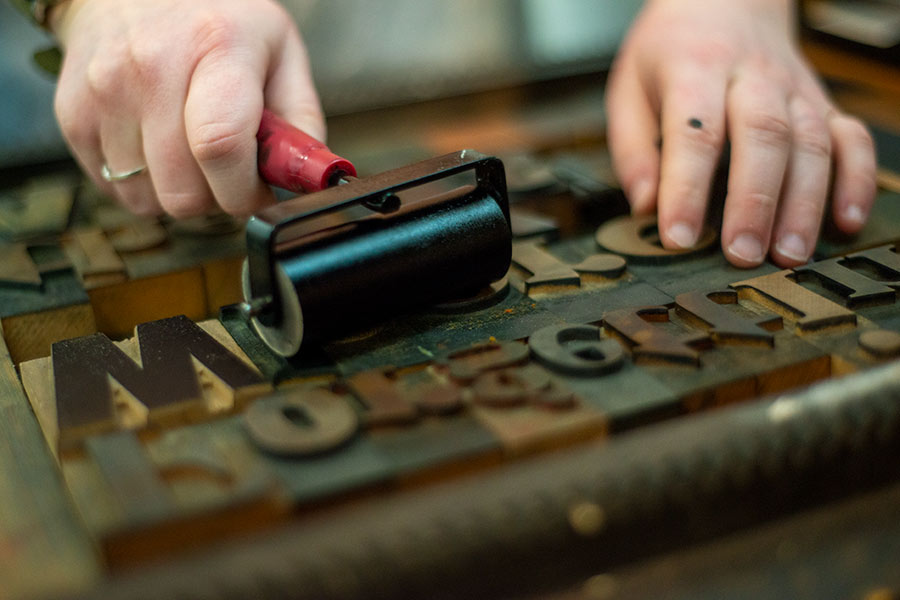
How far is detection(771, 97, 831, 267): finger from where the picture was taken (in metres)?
0.83

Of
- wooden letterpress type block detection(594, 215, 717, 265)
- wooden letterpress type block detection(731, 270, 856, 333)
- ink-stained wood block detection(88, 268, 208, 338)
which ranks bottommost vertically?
ink-stained wood block detection(88, 268, 208, 338)

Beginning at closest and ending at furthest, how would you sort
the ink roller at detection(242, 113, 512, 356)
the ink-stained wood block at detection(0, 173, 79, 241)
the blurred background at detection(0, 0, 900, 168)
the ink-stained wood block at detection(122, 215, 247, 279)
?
the ink roller at detection(242, 113, 512, 356)
the ink-stained wood block at detection(122, 215, 247, 279)
the ink-stained wood block at detection(0, 173, 79, 241)
the blurred background at detection(0, 0, 900, 168)

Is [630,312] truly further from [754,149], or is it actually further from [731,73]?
[731,73]

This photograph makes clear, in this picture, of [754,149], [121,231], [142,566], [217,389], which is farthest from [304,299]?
Result: [754,149]

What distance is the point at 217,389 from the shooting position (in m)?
0.62

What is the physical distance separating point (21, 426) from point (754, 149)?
28.8 inches

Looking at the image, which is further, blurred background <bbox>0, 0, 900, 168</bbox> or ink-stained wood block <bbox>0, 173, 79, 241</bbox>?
blurred background <bbox>0, 0, 900, 168</bbox>

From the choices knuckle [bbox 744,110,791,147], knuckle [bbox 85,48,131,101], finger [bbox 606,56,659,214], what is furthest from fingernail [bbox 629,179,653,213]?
knuckle [bbox 85,48,131,101]

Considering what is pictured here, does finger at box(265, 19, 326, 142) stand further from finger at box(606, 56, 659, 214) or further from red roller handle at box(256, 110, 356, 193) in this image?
finger at box(606, 56, 659, 214)

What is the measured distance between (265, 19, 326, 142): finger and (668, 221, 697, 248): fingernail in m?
0.39

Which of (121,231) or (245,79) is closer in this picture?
(245,79)

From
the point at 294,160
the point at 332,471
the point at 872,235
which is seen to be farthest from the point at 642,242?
the point at 332,471

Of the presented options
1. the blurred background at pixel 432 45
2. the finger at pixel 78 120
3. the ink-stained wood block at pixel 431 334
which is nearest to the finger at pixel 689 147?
the ink-stained wood block at pixel 431 334

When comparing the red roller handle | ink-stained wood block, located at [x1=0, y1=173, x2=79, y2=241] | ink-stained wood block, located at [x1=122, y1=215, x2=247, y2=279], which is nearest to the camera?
the red roller handle
